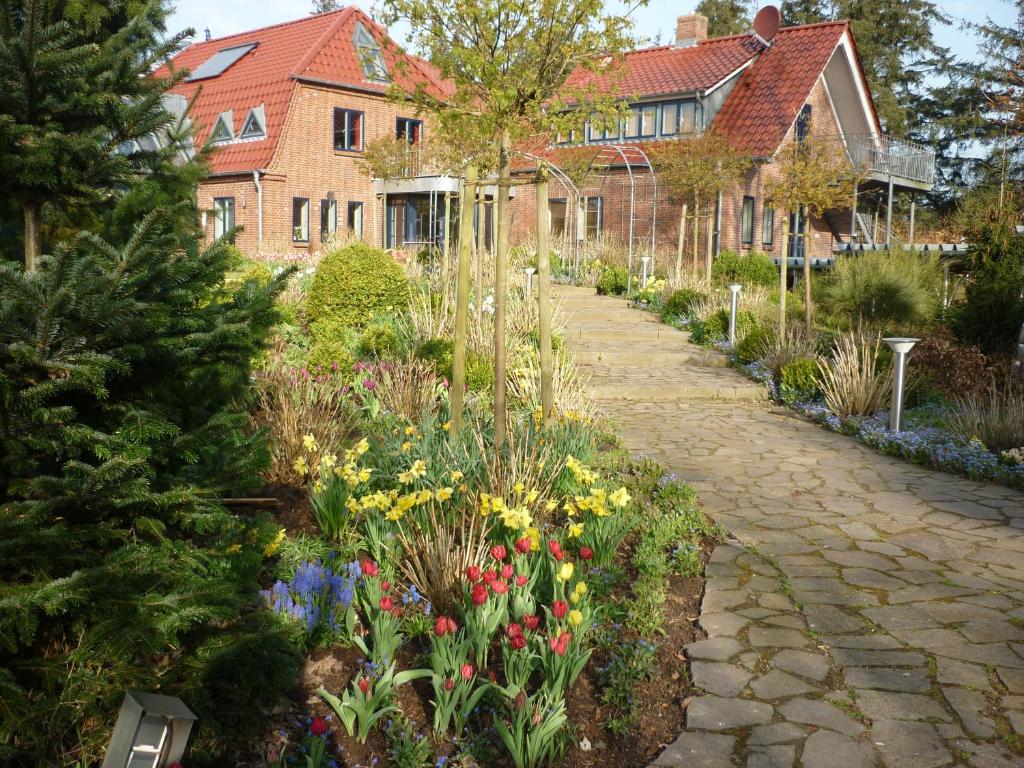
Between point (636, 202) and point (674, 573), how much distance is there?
2249 cm

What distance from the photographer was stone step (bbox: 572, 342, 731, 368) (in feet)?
40.1

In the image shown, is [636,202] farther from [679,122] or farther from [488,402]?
[488,402]

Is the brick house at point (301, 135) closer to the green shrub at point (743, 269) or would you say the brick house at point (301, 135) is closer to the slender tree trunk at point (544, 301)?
the green shrub at point (743, 269)

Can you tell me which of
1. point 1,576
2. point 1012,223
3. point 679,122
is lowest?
point 1,576

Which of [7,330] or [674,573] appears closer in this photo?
[7,330]

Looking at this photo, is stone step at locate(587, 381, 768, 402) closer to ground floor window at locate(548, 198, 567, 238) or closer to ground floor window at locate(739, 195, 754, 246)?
ground floor window at locate(739, 195, 754, 246)

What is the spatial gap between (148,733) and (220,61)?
102 feet

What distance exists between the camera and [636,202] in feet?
85.6

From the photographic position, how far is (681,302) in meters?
15.7

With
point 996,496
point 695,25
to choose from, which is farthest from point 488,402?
point 695,25

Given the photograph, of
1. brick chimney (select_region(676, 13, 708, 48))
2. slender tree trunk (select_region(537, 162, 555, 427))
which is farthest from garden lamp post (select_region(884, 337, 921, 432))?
brick chimney (select_region(676, 13, 708, 48))

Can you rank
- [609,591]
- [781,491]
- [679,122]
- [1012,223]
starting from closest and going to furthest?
[609,591]
[781,491]
[1012,223]
[679,122]

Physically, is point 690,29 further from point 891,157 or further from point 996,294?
point 996,294

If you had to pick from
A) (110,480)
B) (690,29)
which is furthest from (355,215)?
(110,480)
